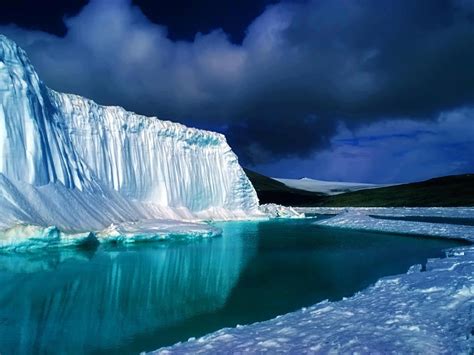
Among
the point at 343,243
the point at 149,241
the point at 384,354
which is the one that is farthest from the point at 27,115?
the point at 384,354

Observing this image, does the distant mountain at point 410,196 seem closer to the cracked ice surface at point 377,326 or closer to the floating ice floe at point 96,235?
the floating ice floe at point 96,235

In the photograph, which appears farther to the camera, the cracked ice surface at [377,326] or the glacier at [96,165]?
the glacier at [96,165]

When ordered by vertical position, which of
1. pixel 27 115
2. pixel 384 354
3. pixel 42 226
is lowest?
pixel 384 354

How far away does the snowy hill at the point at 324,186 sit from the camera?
297ft

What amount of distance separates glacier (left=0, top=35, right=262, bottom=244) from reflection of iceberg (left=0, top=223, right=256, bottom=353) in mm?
3426

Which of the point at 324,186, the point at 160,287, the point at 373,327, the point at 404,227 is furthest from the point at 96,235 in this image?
the point at 324,186

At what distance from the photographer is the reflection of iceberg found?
598cm

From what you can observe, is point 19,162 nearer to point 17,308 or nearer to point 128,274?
point 128,274

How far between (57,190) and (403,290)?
45.7 feet

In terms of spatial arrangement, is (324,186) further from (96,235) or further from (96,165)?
(96,235)

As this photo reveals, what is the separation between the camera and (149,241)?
17469 millimetres

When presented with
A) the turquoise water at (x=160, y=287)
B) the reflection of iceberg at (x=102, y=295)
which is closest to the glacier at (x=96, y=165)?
the turquoise water at (x=160, y=287)

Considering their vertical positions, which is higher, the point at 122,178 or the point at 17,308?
the point at 122,178

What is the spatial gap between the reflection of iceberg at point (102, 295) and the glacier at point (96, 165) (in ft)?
11.2
